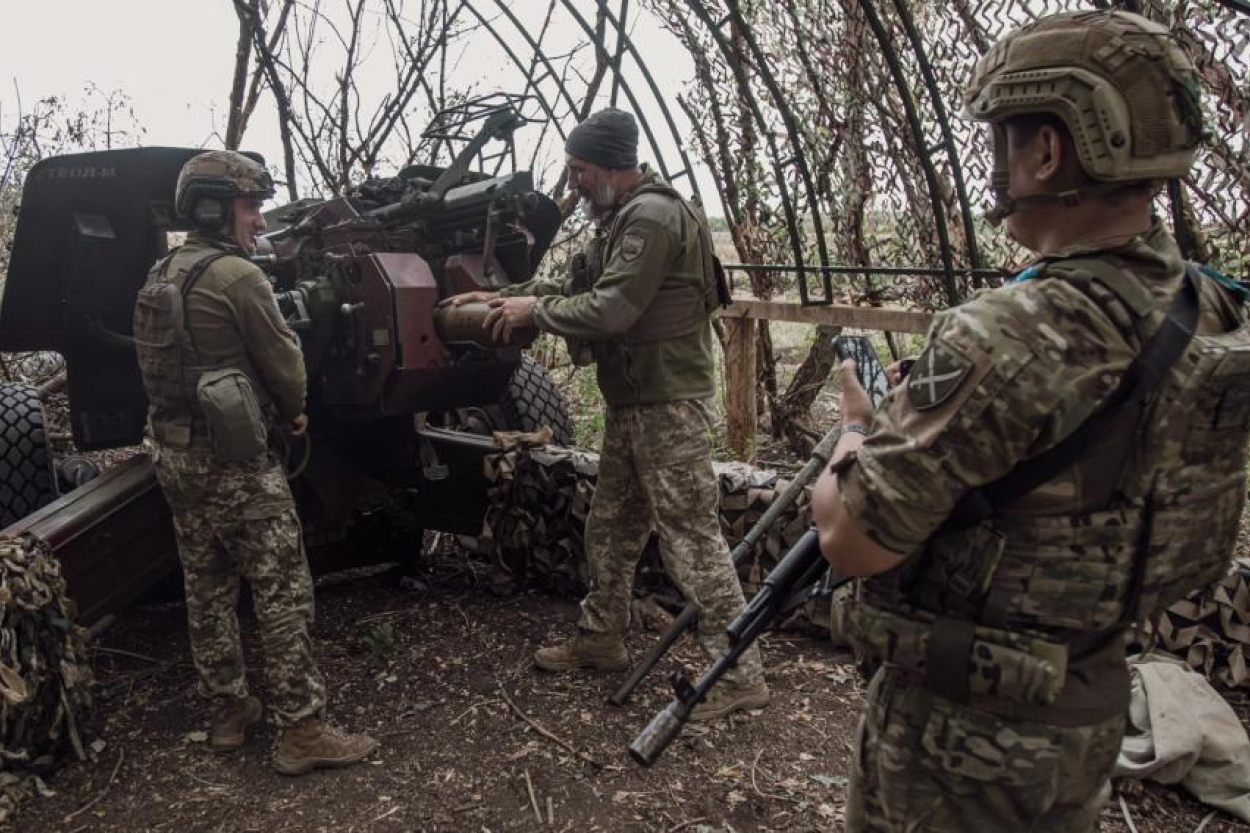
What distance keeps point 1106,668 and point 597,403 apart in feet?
22.9

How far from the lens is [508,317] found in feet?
11.6

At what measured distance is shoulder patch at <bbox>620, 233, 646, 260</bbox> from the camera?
132 inches

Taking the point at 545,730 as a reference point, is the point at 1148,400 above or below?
above

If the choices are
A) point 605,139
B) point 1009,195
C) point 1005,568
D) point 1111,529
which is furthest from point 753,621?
point 605,139

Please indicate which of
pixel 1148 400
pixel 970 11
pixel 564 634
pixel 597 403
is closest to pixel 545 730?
pixel 564 634

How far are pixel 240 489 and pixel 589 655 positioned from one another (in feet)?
4.76

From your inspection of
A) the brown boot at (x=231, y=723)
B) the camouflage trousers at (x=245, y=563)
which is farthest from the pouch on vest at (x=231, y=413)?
the brown boot at (x=231, y=723)

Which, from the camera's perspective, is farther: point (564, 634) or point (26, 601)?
point (564, 634)

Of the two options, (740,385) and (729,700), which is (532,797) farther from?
(740,385)

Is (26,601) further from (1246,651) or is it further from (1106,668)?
(1246,651)

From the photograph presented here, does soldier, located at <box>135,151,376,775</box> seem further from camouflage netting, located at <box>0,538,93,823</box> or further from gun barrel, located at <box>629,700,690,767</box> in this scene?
gun barrel, located at <box>629,700,690,767</box>

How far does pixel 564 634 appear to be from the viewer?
436 centimetres

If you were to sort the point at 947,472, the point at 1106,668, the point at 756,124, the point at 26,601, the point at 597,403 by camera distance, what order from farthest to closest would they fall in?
the point at 597,403
the point at 756,124
the point at 26,601
the point at 1106,668
the point at 947,472

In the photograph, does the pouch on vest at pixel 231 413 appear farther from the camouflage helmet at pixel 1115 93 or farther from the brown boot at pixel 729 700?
the camouflage helmet at pixel 1115 93
